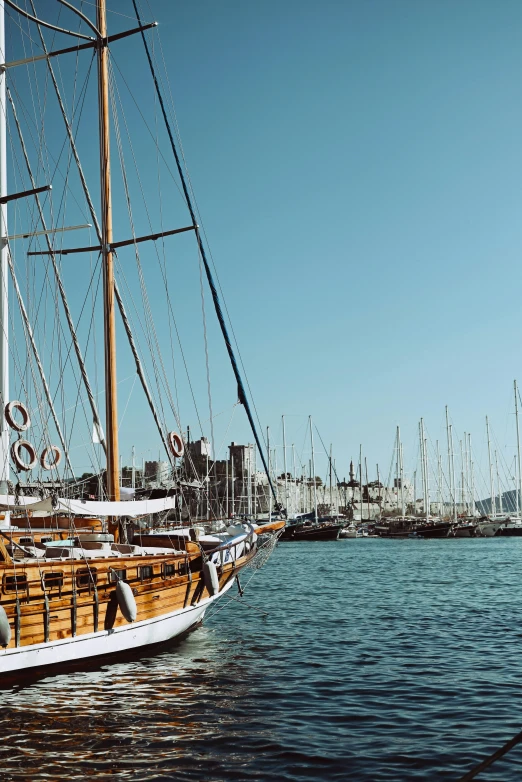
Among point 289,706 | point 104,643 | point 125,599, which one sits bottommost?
point 289,706

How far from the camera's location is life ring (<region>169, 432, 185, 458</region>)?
907 inches

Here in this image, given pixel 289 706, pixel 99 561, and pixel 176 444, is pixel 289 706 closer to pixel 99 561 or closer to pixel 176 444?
pixel 99 561

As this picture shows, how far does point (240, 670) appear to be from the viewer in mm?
17469

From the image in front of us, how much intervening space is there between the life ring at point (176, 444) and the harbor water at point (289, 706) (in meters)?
5.22

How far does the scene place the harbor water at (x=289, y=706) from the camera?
11117 mm

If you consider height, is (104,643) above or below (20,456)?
below

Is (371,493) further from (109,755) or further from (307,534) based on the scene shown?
(109,755)

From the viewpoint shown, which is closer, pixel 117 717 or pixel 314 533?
pixel 117 717

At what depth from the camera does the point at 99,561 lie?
1733 centimetres

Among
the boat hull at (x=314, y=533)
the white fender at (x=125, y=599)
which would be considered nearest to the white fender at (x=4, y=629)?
the white fender at (x=125, y=599)

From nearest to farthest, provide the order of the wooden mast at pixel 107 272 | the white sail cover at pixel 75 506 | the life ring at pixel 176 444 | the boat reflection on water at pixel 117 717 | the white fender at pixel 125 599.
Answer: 1. the boat reflection on water at pixel 117 717
2. the white fender at pixel 125 599
3. the white sail cover at pixel 75 506
4. the wooden mast at pixel 107 272
5. the life ring at pixel 176 444

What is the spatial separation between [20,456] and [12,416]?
145 cm

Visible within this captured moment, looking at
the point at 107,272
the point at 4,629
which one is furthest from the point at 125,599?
the point at 107,272

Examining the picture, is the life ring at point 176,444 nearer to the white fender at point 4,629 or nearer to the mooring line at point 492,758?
the white fender at point 4,629
